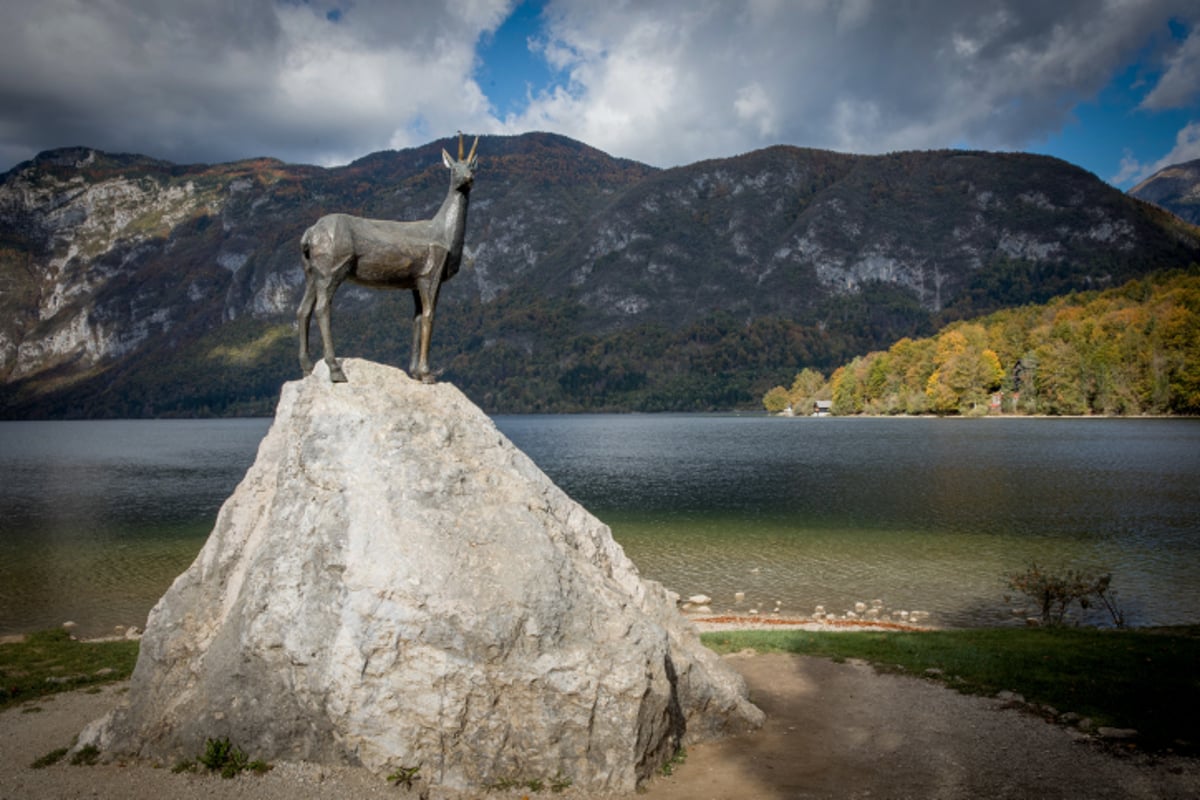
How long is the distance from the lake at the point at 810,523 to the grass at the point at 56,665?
168 inches

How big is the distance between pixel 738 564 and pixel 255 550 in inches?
931

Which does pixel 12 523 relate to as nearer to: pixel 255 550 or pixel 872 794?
pixel 255 550

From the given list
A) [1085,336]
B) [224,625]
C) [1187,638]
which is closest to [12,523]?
[224,625]

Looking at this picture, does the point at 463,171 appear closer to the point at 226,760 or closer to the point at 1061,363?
the point at 226,760

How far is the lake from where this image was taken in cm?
2542

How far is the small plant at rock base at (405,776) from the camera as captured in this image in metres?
8.13

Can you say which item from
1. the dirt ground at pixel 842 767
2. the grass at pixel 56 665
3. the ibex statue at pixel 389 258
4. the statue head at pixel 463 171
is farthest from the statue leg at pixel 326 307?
the grass at pixel 56 665

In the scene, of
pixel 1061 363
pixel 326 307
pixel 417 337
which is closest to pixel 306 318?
pixel 326 307

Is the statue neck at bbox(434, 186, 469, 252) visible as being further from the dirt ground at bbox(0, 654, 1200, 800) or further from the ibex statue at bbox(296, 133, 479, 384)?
the dirt ground at bbox(0, 654, 1200, 800)

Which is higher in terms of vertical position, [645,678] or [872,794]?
[645,678]

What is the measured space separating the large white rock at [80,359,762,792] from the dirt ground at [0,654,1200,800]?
40cm

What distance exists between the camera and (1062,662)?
1331 cm

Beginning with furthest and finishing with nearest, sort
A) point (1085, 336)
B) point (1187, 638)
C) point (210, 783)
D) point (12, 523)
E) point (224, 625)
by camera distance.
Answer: point (1085, 336), point (12, 523), point (1187, 638), point (224, 625), point (210, 783)

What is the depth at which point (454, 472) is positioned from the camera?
30.8ft
